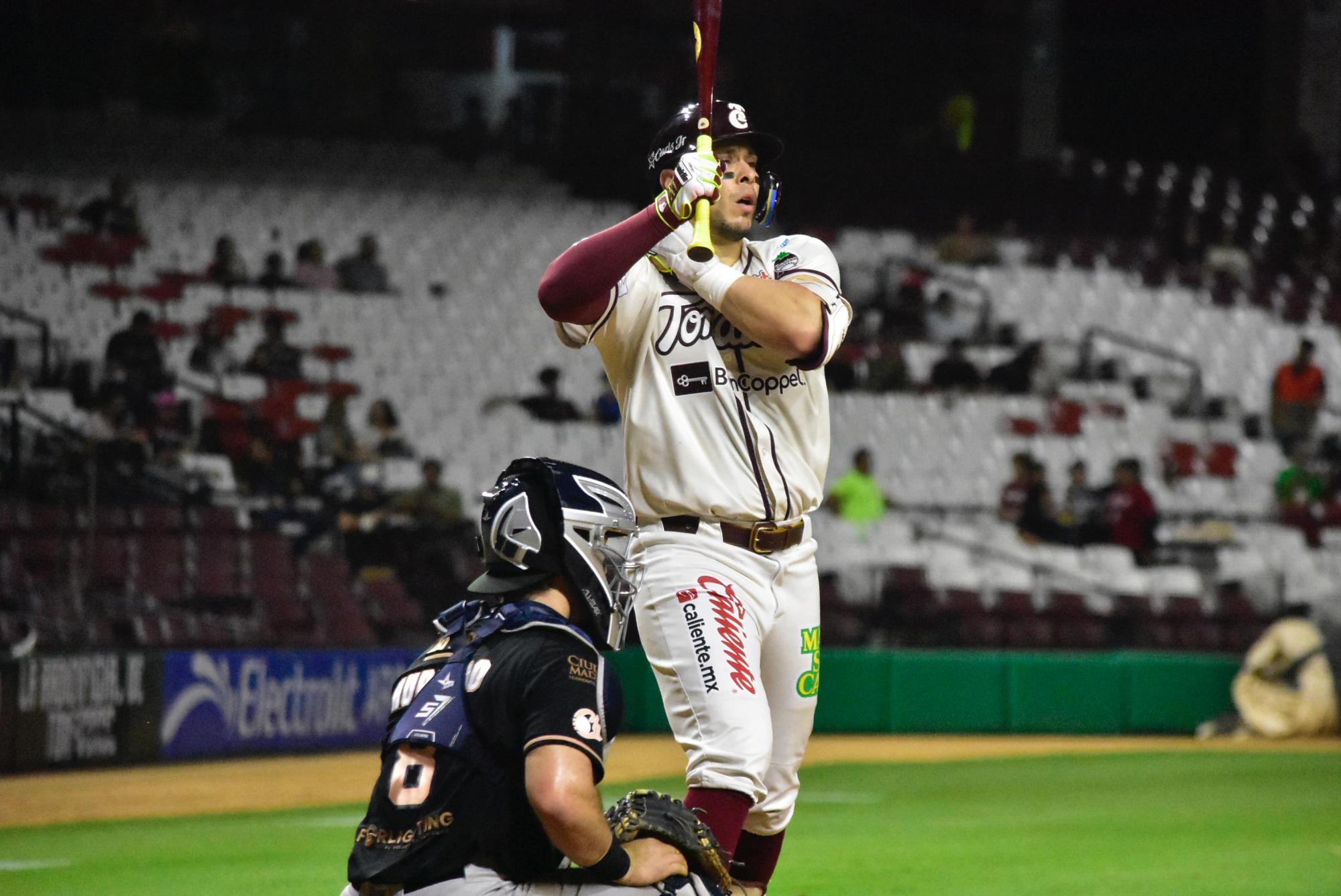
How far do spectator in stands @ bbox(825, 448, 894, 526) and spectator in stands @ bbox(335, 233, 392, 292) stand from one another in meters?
5.32

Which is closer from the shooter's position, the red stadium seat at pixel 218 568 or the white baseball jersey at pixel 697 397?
the white baseball jersey at pixel 697 397

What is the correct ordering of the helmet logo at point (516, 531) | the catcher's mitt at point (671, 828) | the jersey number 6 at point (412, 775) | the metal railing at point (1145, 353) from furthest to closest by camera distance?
the metal railing at point (1145, 353) < the catcher's mitt at point (671, 828) < the helmet logo at point (516, 531) < the jersey number 6 at point (412, 775)

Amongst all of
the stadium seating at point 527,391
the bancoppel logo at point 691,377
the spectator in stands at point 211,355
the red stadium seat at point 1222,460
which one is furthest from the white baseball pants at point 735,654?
the red stadium seat at point 1222,460

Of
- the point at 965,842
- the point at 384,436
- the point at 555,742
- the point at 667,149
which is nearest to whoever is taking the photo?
the point at 555,742

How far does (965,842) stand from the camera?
799cm

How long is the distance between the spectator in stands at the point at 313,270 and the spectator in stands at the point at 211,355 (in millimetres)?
1628

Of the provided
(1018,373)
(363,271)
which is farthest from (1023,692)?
(363,271)

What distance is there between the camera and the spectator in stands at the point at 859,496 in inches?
618

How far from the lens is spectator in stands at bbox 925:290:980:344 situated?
18.8 m

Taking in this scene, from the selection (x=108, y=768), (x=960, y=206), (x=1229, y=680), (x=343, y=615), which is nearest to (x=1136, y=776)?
(x=1229, y=680)

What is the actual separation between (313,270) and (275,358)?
1.95 meters

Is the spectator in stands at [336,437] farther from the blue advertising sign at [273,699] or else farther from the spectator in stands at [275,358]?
the blue advertising sign at [273,699]

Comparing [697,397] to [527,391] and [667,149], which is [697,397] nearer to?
[667,149]

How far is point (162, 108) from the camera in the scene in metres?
19.7
